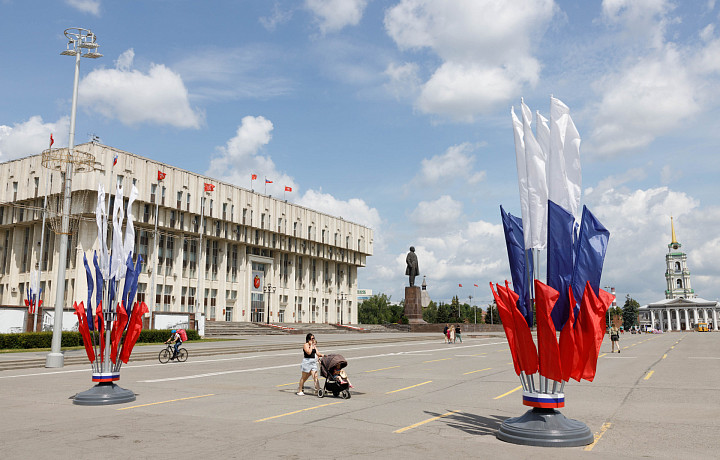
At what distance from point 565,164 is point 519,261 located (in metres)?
1.80

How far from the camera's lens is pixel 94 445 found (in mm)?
8414

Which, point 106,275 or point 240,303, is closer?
point 106,275

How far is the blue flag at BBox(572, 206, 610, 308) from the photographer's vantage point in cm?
894

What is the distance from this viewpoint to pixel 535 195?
9.45 m

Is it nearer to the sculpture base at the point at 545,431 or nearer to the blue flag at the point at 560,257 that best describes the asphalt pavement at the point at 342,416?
the sculpture base at the point at 545,431

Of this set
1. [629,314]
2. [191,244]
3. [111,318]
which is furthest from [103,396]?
[629,314]

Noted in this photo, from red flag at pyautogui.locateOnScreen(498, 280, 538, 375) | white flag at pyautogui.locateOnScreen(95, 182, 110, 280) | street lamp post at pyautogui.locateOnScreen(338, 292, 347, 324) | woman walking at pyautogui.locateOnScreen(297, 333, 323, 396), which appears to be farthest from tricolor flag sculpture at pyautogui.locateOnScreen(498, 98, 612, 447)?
street lamp post at pyautogui.locateOnScreen(338, 292, 347, 324)

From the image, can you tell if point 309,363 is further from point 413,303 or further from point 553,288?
point 413,303

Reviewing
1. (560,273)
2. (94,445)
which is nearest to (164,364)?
(94,445)

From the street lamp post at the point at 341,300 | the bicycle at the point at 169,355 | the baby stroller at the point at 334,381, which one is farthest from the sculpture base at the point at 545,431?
the street lamp post at the point at 341,300

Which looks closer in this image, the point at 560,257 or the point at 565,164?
the point at 560,257

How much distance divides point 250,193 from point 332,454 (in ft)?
226

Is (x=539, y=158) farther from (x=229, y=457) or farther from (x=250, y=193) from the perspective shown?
(x=250, y=193)

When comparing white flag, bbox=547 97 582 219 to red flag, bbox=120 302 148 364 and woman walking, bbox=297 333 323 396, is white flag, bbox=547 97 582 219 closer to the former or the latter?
woman walking, bbox=297 333 323 396
